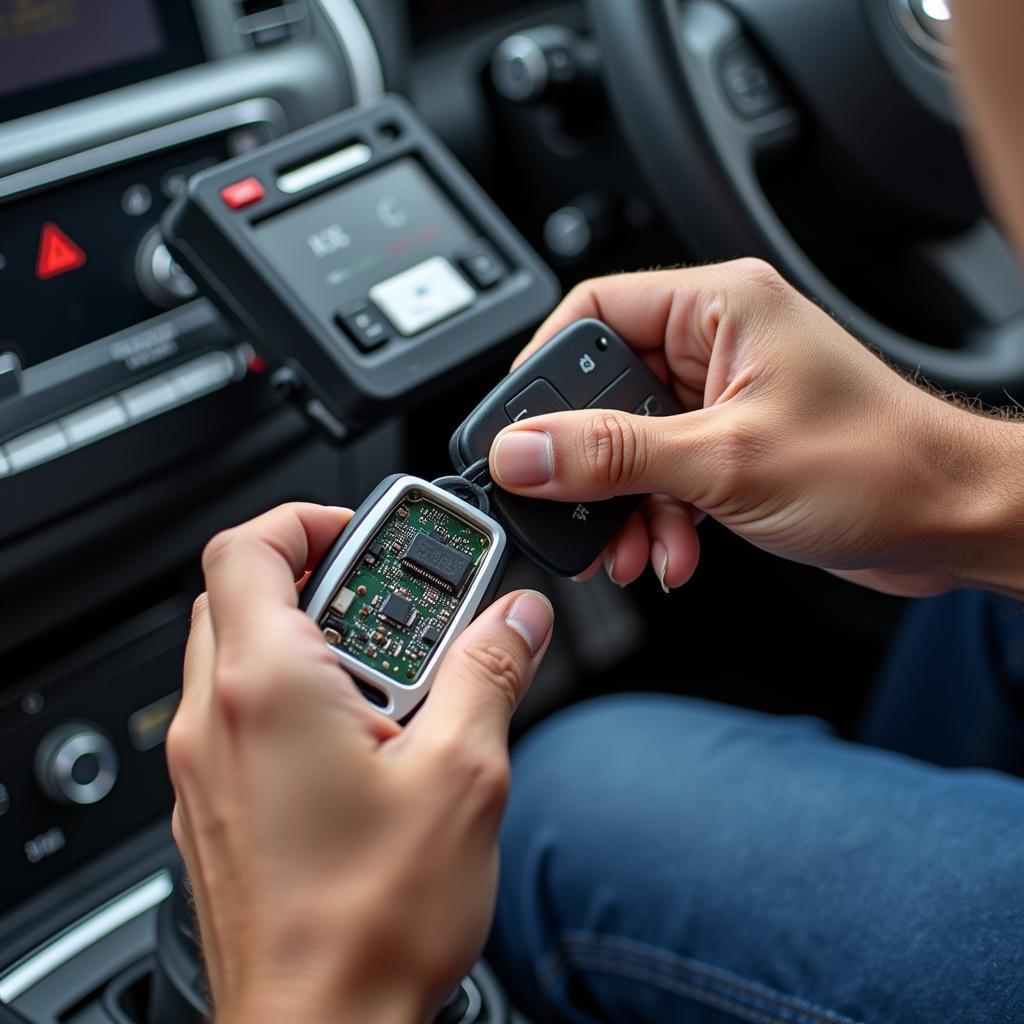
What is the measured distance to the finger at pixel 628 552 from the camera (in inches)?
30.2

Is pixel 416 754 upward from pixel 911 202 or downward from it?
A: upward

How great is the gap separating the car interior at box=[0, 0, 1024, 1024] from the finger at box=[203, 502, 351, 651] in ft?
0.73

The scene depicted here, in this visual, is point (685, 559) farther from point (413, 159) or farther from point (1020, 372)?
point (1020, 372)

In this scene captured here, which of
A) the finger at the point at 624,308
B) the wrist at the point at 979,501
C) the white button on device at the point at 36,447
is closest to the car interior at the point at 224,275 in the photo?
the white button on device at the point at 36,447

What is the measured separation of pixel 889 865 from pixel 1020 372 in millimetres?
556

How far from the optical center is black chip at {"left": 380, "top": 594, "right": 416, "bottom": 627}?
63cm

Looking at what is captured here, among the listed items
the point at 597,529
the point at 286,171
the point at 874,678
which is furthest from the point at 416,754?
the point at 874,678

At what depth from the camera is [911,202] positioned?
115 centimetres

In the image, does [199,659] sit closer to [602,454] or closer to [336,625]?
[336,625]

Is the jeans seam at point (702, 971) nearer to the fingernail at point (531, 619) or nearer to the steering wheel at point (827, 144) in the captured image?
the fingernail at point (531, 619)

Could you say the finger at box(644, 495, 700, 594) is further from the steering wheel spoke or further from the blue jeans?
the steering wheel spoke

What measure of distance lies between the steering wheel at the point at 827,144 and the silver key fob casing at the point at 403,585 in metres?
0.42

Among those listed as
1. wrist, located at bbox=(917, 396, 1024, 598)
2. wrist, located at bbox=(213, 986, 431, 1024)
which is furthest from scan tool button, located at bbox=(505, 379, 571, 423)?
wrist, located at bbox=(213, 986, 431, 1024)

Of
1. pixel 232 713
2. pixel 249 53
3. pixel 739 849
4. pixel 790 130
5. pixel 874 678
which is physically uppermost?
pixel 249 53
